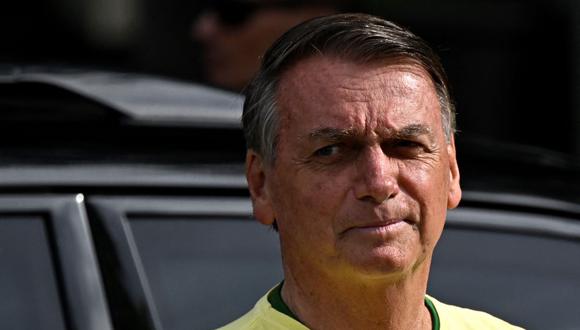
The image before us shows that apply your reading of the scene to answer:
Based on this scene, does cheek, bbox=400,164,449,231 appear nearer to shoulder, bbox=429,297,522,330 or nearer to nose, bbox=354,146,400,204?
nose, bbox=354,146,400,204

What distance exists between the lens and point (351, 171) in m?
2.57

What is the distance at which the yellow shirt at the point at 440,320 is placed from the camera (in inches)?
105

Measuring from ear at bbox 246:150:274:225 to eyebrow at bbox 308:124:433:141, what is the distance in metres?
0.17

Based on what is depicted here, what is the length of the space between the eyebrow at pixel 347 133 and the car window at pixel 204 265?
500 mm

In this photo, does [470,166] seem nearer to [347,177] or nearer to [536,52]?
[347,177]

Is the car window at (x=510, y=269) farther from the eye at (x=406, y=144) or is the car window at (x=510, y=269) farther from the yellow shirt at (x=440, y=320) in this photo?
the eye at (x=406, y=144)

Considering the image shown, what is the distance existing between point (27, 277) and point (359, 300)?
2.15ft

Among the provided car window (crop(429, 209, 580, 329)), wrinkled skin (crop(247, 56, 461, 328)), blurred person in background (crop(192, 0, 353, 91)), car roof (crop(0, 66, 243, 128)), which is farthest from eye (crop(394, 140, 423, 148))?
blurred person in background (crop(192, 0, 353, 91))

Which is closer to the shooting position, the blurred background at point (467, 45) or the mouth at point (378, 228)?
the mouth at point (378, 228)

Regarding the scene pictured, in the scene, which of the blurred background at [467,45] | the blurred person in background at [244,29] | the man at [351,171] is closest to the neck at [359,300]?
the man at [351,171]

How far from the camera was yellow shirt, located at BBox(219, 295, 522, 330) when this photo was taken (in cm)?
267

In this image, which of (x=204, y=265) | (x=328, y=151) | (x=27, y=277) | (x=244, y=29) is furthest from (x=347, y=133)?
(x=244, y=29)

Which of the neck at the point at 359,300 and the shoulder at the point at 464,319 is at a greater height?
the neck at the point at 359,300

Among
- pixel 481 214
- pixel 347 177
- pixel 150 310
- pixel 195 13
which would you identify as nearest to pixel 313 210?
pixel 347 177
